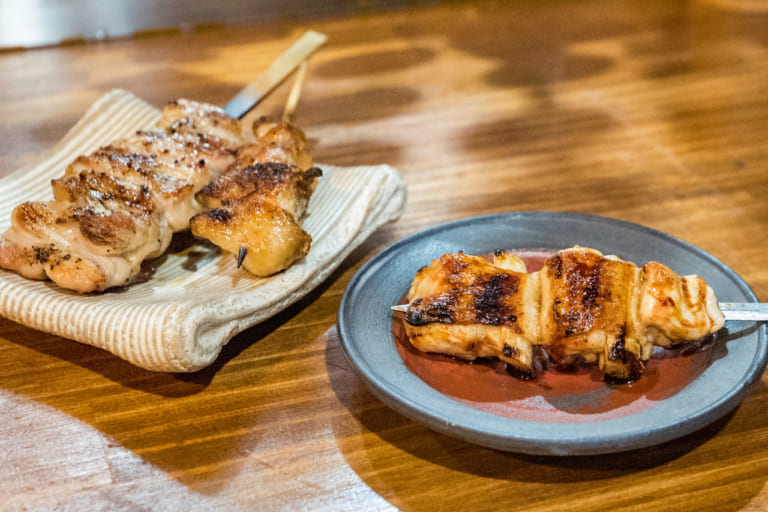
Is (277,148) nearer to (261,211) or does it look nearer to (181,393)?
(261,211)

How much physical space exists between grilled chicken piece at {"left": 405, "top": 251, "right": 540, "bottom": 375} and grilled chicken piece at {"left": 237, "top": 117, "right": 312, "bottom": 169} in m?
0.66

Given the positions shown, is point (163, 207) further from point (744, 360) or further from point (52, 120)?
point (52, 120)

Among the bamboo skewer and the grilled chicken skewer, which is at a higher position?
the bamboo skewer

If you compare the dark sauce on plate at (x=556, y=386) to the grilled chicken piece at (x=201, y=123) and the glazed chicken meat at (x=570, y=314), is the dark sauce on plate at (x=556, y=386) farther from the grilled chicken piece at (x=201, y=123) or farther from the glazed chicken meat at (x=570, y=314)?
the grilled chicken piece at (x=201, y=123)

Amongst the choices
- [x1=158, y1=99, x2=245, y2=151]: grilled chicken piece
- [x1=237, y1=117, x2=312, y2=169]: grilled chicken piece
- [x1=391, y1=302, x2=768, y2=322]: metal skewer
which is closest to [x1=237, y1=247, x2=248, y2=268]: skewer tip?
[x1=237, y1=117, x2=312, y2=169]: grilled chicken piece

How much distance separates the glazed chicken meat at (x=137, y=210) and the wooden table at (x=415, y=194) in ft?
0.62

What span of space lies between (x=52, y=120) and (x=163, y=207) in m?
1.42

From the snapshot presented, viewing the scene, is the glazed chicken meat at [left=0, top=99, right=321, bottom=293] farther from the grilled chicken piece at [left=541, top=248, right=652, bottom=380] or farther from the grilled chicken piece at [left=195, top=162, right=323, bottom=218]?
the grilled chicken piece at [left=541, top=248, right=652, bottom=380]

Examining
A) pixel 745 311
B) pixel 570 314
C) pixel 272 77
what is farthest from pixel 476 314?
pixel 272 77

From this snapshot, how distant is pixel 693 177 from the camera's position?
7.52ft

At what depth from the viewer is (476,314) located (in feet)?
4.47

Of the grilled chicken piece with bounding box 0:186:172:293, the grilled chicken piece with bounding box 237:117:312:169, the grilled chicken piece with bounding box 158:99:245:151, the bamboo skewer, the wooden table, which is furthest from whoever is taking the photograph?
the bamboo skewer

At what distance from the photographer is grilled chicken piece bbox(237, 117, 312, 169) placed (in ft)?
6.26

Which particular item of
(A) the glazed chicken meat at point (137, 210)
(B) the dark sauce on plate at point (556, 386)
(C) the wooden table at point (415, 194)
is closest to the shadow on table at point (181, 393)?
(C) the wooden table at point (415, 194)
